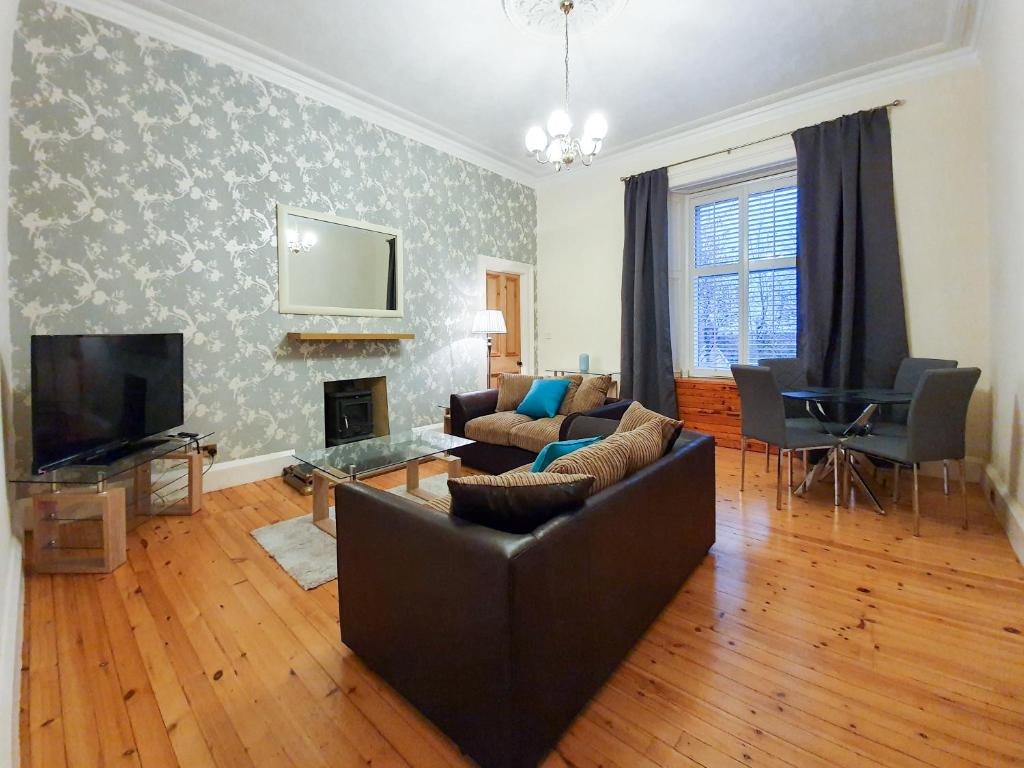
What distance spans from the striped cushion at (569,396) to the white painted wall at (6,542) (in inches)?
127

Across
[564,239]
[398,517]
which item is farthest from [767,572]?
[564,239]

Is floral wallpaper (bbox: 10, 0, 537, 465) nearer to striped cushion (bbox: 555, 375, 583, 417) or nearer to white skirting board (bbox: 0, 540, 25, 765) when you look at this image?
white skirting board (bbox: 0, 540, 25, 765)

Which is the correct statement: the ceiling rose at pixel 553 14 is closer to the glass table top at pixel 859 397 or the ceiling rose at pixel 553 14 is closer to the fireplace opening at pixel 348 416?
the glass table top at pixel 859 397

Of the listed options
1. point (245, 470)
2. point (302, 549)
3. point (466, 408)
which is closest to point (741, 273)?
point (466, 408)

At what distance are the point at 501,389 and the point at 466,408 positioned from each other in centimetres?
41

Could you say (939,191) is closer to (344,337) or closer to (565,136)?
(565,136)

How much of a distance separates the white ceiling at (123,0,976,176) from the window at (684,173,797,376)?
2.89 feet

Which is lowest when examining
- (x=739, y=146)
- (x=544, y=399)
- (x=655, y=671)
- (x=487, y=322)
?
(x=655, y=671)

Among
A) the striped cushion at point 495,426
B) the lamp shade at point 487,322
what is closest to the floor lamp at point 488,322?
the lamp shade at point 487,322

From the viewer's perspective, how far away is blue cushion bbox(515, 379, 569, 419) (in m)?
3.89

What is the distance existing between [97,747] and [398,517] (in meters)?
1.04

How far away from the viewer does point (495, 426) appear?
3.78 m

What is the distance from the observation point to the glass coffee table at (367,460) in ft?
8.52

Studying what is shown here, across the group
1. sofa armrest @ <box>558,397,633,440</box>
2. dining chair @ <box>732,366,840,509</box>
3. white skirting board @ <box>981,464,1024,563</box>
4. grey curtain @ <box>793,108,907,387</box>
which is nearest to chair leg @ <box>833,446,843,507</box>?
dining chair @ <box>732,366,840,509</box>
